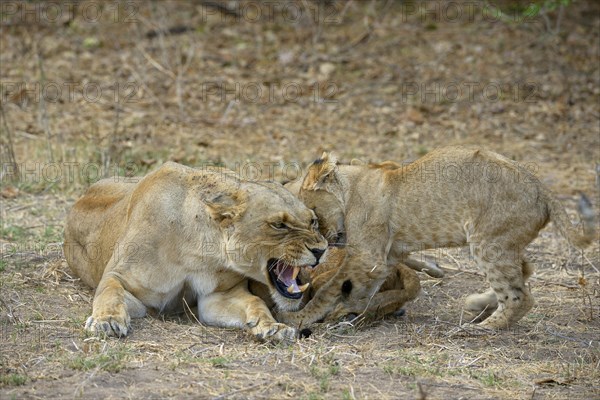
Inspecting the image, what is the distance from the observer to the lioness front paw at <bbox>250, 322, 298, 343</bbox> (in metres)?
5.07

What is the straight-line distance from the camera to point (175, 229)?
5379mm

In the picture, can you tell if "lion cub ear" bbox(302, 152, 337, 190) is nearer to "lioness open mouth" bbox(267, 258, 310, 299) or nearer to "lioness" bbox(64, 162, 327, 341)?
"lioness" bbox(64, 162, 327, 341)

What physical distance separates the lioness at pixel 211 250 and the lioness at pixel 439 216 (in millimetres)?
367

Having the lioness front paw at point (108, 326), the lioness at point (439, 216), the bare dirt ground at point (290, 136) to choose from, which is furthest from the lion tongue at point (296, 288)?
the lioness front paw at point (108, 326)

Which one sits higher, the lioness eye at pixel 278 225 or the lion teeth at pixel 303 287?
the lioness eye at pixel 278 225

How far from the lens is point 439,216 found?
5.89 meters

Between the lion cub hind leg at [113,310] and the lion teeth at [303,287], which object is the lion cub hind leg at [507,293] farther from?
the lion cub hind leg at [113,310]

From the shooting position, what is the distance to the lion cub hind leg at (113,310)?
5.00 metres

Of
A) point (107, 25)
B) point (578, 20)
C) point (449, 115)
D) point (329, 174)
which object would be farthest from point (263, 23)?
point (329, 174)

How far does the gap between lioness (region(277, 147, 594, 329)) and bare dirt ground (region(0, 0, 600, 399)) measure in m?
0.28

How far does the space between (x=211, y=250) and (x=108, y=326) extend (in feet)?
2.29

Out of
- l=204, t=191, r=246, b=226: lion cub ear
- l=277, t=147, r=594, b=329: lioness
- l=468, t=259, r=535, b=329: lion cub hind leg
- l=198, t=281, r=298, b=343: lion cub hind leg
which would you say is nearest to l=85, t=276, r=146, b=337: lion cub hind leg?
l=198, t=281, r=298, b=343: lion cub hind leg

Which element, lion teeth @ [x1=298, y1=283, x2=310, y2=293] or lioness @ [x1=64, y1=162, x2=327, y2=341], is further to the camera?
lion teeth @ [x1=298, y1=283, x2=310, y2=293]

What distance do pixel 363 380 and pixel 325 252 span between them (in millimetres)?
1055
